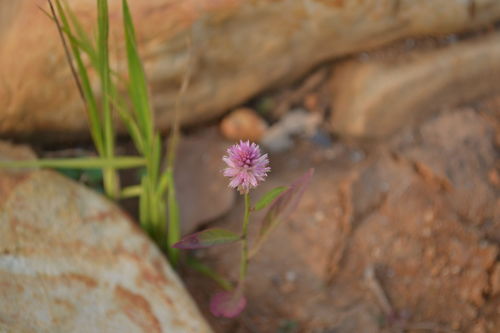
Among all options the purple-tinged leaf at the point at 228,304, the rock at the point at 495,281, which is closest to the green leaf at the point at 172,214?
the purple-tinged leaf at the point at 228,304

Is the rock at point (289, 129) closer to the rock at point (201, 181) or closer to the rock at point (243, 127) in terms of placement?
the rock at point (243, 127)

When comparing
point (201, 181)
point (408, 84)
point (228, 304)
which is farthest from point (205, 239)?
point (408, 84)

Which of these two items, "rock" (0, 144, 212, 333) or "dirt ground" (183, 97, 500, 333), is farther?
"dirt ground" (183, 97, 500, 333)

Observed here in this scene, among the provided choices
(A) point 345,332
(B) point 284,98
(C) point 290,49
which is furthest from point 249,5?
(A) point 345,332

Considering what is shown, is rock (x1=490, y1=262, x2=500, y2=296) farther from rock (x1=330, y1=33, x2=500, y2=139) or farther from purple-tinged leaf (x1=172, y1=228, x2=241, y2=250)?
purple-tinged leaf (x1=172, y1=228, x2=241, y2=250)

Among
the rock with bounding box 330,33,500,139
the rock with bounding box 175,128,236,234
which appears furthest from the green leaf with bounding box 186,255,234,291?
the rock with bounding box 330,33,500,139

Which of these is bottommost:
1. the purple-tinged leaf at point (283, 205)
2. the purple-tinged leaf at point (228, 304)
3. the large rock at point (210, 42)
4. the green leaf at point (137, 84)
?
the purple-tinged leaf at point (228, 304)

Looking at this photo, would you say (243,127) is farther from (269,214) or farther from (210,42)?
(269,214)
